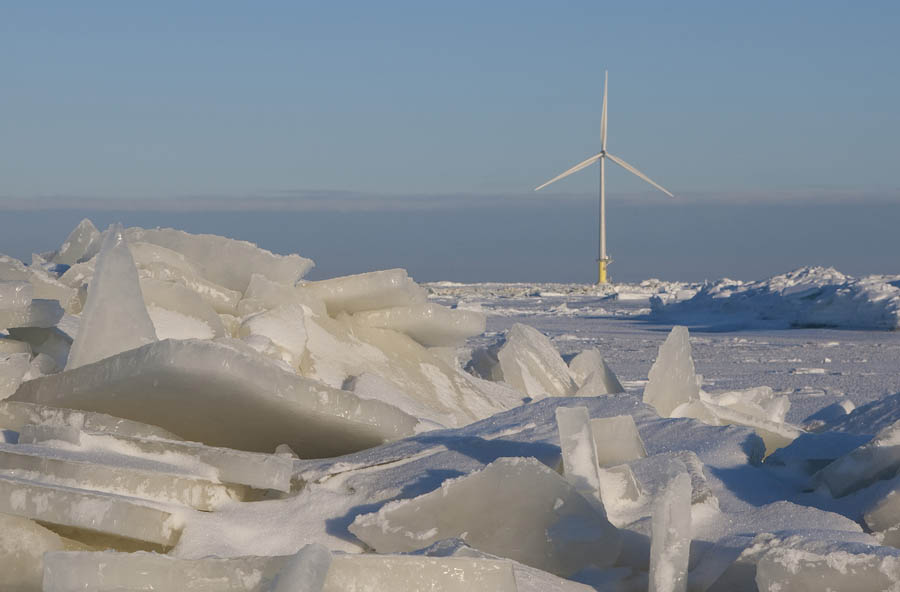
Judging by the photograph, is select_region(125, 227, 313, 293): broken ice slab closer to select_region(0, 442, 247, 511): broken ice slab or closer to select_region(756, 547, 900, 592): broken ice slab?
select_region(0, 442, 247, 511): broken ice slab

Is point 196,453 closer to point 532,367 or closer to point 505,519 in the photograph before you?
point 505,519

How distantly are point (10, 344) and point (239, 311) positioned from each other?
3.26ft

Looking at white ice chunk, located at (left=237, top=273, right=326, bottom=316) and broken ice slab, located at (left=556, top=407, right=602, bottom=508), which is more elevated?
white ice chunk, located at (left=237, top=273, right=326, bottom=316)

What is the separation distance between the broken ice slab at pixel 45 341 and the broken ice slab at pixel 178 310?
1.02 feet

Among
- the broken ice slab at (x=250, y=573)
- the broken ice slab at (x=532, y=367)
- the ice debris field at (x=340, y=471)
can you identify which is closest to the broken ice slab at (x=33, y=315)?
the ice debris field at (x=340, y=471)

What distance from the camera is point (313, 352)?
3.81 m

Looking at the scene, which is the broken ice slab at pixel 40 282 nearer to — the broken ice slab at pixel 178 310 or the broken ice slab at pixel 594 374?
the broken ice slab at pixel 178 310

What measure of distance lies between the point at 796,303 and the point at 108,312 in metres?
15.4

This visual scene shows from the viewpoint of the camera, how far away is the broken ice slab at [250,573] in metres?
1.66

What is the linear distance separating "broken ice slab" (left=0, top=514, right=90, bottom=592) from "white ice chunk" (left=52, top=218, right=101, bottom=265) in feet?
11.3

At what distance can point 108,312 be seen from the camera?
2861mm

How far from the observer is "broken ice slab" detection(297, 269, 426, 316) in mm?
4156

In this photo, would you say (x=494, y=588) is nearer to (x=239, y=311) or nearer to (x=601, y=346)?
(x=239, y=311)

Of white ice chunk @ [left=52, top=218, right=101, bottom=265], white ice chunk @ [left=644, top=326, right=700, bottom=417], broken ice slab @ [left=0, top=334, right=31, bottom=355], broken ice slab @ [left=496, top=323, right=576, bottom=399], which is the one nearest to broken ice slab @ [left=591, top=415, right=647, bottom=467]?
white ice chunk @ [left=644, top=326, right=700, bottom=417]
